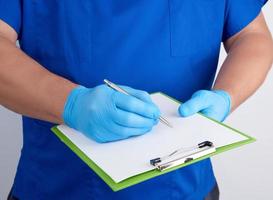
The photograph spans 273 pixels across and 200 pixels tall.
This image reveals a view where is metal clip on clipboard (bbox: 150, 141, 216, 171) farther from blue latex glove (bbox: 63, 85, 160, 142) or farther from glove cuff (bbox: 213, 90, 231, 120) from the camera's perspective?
glove cuff (bbox: 213, 90, 231, 120)

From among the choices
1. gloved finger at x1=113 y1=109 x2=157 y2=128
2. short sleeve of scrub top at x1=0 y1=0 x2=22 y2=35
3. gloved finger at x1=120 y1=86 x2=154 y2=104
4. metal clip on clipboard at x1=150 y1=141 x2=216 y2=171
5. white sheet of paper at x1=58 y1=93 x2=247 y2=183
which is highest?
short sleeve of scrub top at x1=0 y1=0 x2=22 y2=35

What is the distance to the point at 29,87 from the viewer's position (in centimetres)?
68

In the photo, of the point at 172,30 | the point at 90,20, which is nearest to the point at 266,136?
the point at 172,30

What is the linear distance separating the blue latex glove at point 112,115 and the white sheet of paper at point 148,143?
2 centimetres

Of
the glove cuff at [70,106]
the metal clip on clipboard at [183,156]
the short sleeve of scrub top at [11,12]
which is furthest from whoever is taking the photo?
the short sleeve of scrub top at [11,12]

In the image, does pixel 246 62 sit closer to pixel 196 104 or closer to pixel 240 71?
pixel 240 71

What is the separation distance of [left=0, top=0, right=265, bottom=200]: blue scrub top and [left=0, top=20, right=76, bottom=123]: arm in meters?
0.07

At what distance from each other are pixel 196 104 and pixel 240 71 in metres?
0.21

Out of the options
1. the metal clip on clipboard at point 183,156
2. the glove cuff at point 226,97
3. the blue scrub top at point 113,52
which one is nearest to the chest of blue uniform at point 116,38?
the blue scrub top at point 113,52

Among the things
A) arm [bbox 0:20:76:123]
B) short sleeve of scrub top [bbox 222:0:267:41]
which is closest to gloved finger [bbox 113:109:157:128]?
arm [bbox 0:20:76:123]

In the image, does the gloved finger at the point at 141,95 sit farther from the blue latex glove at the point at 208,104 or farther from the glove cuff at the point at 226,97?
the glove cuff at the point at 226,97

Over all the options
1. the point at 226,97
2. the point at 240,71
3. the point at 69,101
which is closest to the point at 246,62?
the point at 240,71

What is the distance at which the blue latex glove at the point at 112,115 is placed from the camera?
1.97 feet

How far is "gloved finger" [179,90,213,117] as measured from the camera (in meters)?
0.66
